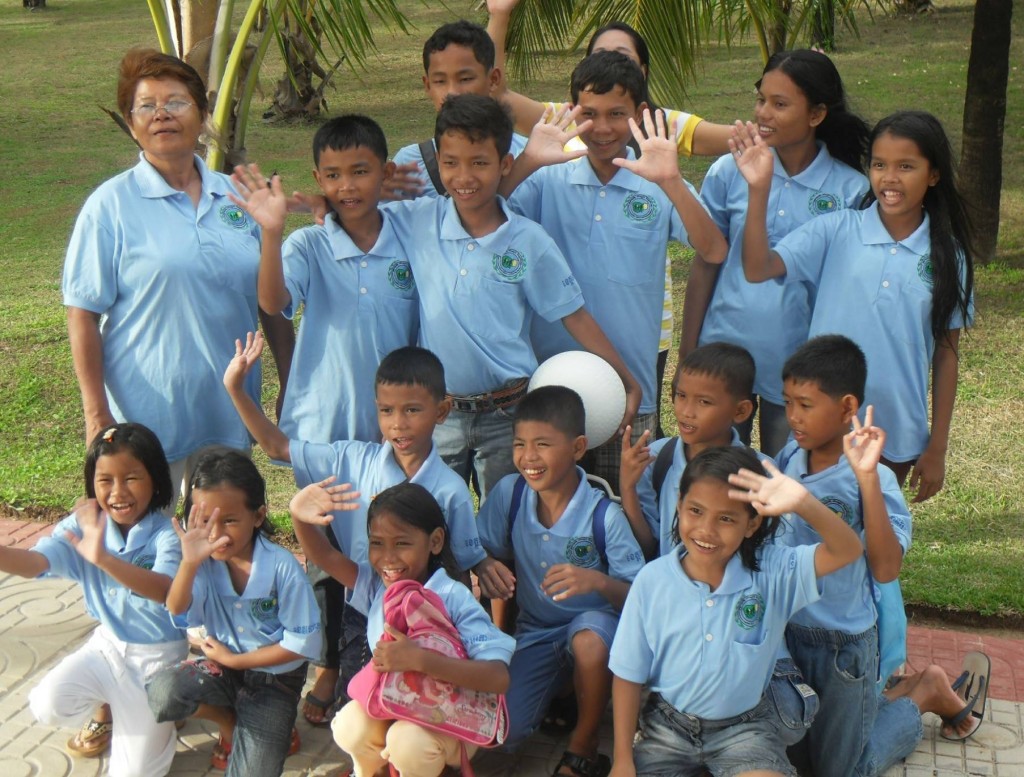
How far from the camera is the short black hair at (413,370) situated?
3.64 metres

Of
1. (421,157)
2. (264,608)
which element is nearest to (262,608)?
(264,608)

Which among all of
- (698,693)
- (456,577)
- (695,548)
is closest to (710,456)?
(695,548)

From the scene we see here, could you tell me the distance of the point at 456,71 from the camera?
4188mm

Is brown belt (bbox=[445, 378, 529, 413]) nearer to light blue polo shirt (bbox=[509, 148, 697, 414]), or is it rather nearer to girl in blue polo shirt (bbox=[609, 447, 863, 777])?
light blue polo shirt (bbox=[509, 148, 697, 414])

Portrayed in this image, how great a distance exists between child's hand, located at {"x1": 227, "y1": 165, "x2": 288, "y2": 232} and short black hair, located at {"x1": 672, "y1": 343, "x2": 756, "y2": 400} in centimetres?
131

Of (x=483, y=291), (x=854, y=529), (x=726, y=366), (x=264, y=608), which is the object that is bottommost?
(x=264, y=608)

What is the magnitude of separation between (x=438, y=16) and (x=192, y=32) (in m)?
17.6

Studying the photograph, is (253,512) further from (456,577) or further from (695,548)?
(695,548)

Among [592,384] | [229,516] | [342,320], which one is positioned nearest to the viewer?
[229,516]

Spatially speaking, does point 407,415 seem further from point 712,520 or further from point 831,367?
point 831,367

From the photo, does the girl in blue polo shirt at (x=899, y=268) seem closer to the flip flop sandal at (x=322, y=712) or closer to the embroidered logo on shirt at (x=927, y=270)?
the embroidered logo on shirt at (x=927, y=270)

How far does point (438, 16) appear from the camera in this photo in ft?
73.5

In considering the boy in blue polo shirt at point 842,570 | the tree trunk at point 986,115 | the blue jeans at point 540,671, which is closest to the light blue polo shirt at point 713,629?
the boy in blue polo shirt at point 842,570

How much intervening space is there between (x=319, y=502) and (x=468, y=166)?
3.80 feet
